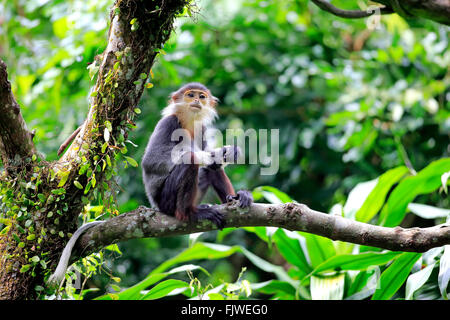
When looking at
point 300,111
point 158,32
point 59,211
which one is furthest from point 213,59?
point 59,211

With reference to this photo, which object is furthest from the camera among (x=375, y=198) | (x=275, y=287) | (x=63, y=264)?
(x=375, y=198)

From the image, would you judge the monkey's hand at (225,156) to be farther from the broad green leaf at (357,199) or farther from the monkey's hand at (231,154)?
the broad green leaf at (357,199)

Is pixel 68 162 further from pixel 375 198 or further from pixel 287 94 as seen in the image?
pixel 287 94

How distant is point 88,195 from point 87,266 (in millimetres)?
680

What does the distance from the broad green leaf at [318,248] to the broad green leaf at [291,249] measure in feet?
0.35

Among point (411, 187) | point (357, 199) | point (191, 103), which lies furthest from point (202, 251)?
point (411, 187)

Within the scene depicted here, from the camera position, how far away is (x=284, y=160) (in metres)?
7.35

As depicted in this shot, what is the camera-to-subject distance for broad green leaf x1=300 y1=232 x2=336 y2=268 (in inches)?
183

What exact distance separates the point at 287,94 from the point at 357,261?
12.4 ft

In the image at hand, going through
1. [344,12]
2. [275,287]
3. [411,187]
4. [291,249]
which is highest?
[344,12]

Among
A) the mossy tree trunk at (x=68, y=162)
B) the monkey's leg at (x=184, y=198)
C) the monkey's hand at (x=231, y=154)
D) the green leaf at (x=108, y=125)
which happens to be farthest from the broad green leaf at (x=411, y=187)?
the green leaf at (x=108, y=125)

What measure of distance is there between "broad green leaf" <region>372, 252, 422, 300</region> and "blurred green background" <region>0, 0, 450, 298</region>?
2.09 metres

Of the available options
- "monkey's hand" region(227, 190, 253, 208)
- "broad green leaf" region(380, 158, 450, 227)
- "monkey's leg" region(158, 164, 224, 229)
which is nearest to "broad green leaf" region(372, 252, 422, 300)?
"broad green leaf" region(380, 158, 450, 227)

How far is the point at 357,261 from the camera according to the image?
13.2ft
